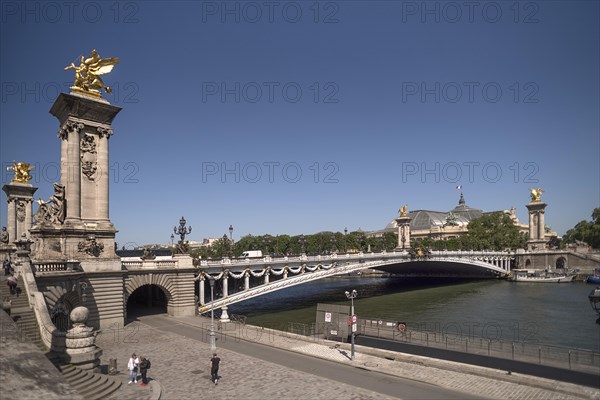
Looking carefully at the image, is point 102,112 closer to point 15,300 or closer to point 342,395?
point 15,300

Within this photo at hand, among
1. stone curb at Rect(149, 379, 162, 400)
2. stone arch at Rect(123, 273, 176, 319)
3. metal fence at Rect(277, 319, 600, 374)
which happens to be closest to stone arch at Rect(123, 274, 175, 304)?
stone arch at Rect(123, 273, 176, 319)

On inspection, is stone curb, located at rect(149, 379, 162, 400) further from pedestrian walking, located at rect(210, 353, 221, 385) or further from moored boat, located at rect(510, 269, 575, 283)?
moored boat, located at rect(510, 269, 575, 283)

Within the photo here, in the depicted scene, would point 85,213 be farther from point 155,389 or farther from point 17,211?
point 17,211

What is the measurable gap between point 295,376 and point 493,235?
4493 inches

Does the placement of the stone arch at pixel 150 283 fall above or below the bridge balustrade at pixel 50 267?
below

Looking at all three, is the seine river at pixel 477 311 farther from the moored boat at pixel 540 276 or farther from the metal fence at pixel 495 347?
the metal fence at pixel 495 347

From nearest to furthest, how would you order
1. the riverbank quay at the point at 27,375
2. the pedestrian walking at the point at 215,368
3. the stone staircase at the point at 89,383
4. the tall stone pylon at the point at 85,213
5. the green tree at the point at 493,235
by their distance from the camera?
the riverbank quay at the point at 27,375 < the stone staircase at the point at 89,383 < the pedestrian walking at the point at 215,368 < the tall stone pylon at the point at 85,213 < the green tree at the point at 493,235

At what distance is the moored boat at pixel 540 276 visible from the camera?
278 ft

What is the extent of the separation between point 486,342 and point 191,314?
2485 centimetres

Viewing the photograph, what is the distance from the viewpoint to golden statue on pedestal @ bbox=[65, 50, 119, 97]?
3145 cm

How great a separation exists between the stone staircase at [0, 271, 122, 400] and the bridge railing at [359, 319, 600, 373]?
16.2m

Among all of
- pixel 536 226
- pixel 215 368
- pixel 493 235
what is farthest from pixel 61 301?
pixel 536 226

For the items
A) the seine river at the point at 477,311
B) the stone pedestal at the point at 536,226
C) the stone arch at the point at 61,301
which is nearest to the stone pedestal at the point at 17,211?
the stone arch at the point at 61,301

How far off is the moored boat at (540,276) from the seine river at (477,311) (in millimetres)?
6434
